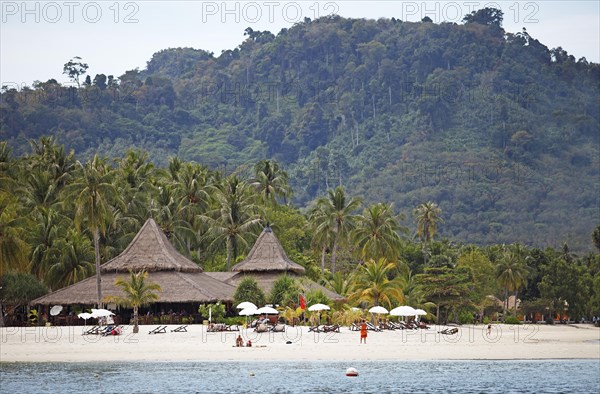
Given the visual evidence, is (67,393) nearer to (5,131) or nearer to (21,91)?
(5,131)

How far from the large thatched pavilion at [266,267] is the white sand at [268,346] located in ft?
29.3

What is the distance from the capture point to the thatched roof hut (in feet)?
198

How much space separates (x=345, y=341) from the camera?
2025 inches

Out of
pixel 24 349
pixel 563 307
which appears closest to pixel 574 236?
pixel 563 307

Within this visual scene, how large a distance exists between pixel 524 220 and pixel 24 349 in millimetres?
132073

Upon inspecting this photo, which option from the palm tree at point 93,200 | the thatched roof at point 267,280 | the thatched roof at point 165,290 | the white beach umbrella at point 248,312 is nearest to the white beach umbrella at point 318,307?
the white beach umbrella at point 248,312

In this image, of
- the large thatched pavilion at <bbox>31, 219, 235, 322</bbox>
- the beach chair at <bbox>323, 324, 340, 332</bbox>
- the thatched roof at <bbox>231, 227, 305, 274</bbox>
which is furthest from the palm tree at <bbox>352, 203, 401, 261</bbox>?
the beach chair at <bbox>323, 324, 340, 332</bbox>

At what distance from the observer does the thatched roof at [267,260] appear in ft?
218

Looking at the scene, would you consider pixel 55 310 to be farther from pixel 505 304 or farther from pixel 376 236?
pixel 505 304

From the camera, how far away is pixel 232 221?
75.0 metres

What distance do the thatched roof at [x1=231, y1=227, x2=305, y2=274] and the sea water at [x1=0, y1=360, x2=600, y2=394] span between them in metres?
21.7

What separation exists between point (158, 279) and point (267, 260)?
7.92m

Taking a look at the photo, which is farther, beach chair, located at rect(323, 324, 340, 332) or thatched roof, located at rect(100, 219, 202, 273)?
thatched roof, located at rect(100, 219, 202, 273)

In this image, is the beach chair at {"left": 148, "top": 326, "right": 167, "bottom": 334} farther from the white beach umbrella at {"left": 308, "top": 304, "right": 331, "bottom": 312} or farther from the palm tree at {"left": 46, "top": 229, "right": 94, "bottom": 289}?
the palm tree at {"left": 46, "top": 229, "right": 94, "bottom": 289}
